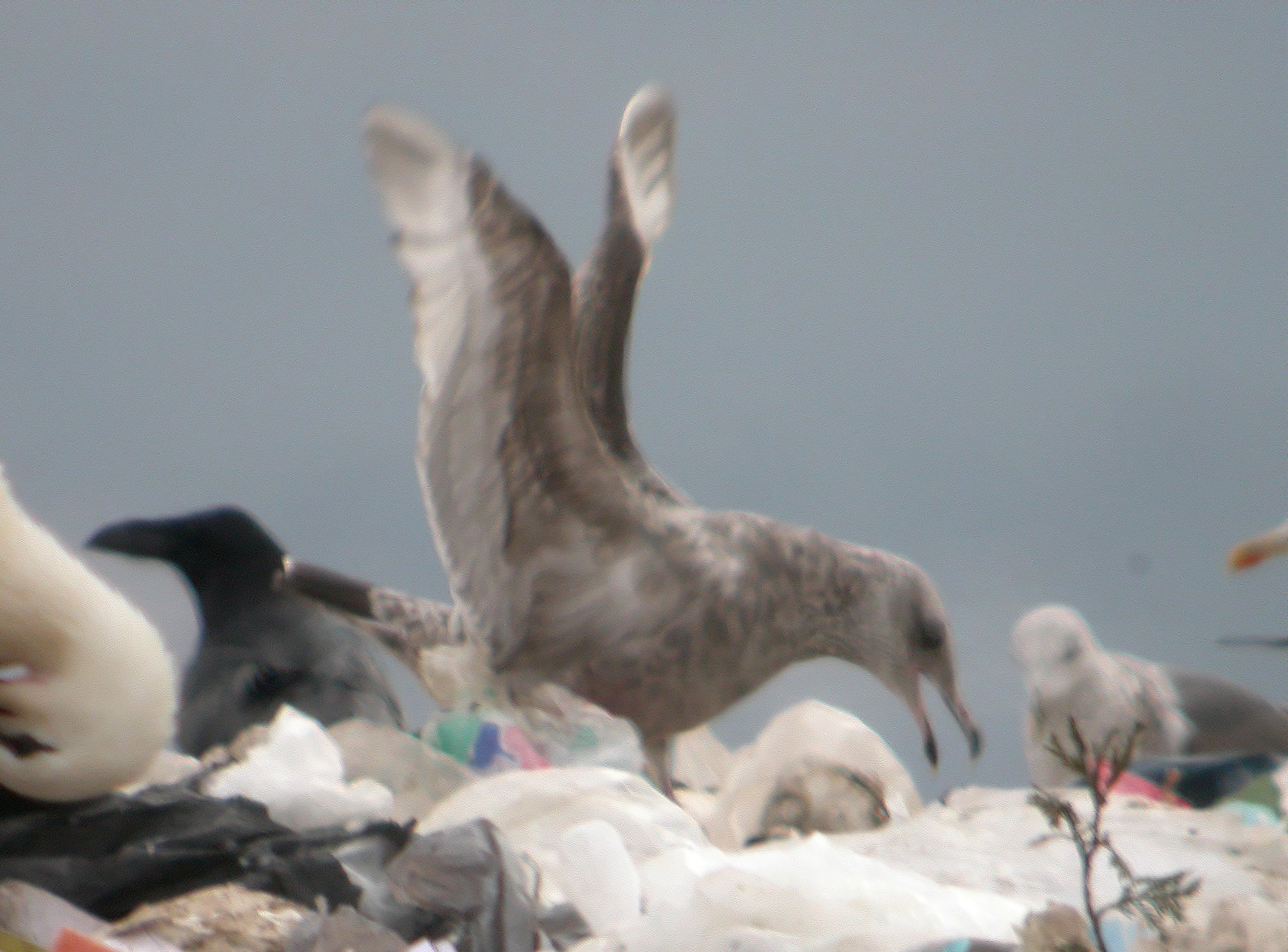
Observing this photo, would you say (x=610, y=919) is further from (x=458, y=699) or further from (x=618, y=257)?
(x=618, y=257)

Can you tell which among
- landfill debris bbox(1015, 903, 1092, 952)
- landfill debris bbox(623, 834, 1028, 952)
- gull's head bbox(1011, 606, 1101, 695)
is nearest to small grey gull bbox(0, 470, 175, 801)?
landfill debris bbox(623, 834, 1028, 952)

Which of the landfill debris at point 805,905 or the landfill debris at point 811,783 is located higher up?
the landfill debris at point 805,905

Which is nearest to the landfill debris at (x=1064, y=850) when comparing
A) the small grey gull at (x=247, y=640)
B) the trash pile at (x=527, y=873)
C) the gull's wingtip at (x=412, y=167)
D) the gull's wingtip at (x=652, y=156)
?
the trash pile at (x=527, y=873)

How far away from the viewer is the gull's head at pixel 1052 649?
2.37 meters

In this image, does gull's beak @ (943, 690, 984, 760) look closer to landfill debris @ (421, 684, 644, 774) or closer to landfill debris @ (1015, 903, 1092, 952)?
landfill debris @ (421, 684, 644, 774)

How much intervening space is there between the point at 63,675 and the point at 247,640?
128cm

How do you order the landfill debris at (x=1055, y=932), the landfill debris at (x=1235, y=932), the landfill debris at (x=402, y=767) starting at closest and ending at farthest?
the landfill debris at (x=1055, y=932), the landfill debris at (x=1235, y=932), the landfill debris at (x=402, y=767)

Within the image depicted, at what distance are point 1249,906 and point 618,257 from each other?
5.06 ft

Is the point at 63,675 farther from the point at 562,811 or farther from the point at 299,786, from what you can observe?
the point at 562,811

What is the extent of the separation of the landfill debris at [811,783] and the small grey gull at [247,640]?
533mm

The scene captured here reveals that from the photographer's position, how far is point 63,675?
0.85m

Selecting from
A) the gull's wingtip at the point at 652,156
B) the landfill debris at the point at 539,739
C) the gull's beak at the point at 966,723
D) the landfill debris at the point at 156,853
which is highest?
the gull's wingtip at the point at 652,156

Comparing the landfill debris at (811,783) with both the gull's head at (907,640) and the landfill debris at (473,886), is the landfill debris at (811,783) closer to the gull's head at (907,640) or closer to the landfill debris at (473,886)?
the gull's head at (907,640)

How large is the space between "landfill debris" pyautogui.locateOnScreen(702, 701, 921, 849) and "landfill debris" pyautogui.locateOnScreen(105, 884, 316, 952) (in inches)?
33.4
